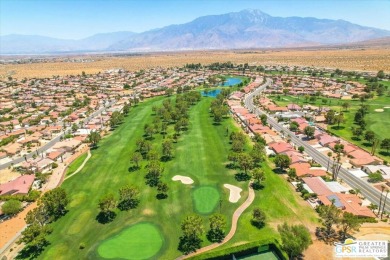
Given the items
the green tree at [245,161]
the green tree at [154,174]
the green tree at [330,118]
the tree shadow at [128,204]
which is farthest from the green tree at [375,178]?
the tree shadow at [128,204]

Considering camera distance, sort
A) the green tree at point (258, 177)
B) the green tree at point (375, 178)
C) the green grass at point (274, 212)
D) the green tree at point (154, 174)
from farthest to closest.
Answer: the green tree at point (154, 174), the green tree at point (375, 178), the green tree at point (258, 177), the green grass at point (274, 212)

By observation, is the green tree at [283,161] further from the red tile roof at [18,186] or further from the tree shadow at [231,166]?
the red tile roof at [18,186]

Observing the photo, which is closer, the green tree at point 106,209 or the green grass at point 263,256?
the green grass at point 263,256

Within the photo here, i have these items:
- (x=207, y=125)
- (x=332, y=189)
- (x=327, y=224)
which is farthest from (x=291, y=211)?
(x=207, y=125)

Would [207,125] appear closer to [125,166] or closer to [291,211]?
→ [125,166]

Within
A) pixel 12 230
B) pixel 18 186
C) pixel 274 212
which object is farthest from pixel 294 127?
pixel 12 230

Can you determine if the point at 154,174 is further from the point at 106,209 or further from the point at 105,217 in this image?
the point at 105,217
